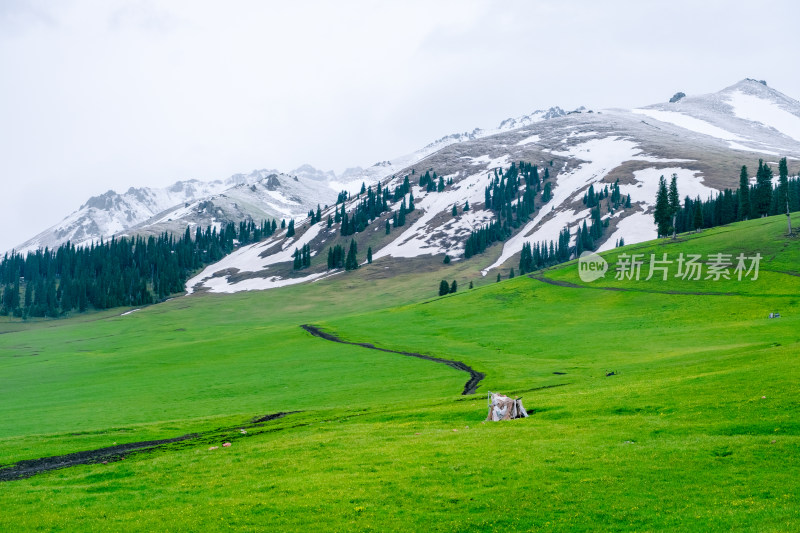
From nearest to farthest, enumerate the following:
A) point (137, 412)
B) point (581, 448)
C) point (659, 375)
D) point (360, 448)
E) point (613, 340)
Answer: point (581, 448), point (360, 448), point (659, 375), point (137, 412), point (613, 340)

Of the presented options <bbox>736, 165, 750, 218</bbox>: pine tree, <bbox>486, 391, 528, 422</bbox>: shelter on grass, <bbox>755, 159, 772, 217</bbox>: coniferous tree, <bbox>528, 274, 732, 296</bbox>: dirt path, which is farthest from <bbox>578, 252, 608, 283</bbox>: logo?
<bbox>486, 391, 528, 422</bbox>: shelter on grass

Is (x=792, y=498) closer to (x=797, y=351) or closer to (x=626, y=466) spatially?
(x=626, y=466)

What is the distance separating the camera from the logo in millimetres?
126125

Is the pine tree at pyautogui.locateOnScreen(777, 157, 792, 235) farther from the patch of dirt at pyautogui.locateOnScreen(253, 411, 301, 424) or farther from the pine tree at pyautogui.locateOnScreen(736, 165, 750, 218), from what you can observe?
the patch of dirt at pyautogui.locateOnScreen(253, 411, 301, 424)

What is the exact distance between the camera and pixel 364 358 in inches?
3211

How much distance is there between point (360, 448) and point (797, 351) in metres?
33.4

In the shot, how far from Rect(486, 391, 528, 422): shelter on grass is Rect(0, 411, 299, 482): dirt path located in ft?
58.5

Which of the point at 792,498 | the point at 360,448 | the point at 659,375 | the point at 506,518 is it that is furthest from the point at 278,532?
the point at 659,375

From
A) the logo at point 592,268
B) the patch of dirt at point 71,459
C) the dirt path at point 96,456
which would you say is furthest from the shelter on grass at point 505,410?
the logo at point 592,268

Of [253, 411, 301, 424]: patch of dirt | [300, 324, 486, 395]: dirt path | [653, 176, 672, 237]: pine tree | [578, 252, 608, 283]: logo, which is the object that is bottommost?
[253, 411, 301, 424]: patch of dirt

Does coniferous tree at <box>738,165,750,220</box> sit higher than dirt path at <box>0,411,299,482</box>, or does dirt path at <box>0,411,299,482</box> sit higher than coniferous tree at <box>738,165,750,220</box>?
coniferous tree at <box>738,165,750,220</box>

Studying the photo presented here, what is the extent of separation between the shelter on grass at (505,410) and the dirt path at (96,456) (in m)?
17.8

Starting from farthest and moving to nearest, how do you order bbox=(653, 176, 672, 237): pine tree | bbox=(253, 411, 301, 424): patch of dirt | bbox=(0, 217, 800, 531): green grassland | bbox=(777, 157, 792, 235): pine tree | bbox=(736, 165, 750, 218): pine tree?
1. bbox=(736, 165, 750, 218): pine tree
2. bbox=(653, 176, 672, 237): pine tree
3. bbox=(777, 157, 792, 235): pine tree
4. bbox=(253, 411, 301, 424): patch of dirt
5. bbox=(0, 217, 800, 531): green grassland

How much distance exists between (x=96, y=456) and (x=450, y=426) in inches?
922
